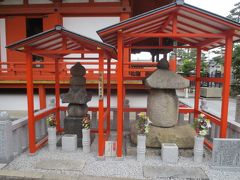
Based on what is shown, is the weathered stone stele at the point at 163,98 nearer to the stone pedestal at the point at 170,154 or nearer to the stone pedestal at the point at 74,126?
the stone pedestal at the point at 170,154

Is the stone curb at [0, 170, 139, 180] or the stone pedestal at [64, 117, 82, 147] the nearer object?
the stone curb at [0, 170, 139, 180]

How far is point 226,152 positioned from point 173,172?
1.20 metres

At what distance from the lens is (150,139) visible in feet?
15.2

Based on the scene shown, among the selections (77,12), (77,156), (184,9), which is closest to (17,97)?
(77,12)

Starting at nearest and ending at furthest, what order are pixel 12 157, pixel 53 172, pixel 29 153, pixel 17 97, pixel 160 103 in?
pixel 53 172 → pixel 12 157 → pixel 29 153 → pixel 160 103 → pixel 17 97

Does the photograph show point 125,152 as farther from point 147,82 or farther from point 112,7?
point 112,7

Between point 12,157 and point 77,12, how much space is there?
719 cm

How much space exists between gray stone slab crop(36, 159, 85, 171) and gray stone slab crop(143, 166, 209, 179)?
137 centimetres

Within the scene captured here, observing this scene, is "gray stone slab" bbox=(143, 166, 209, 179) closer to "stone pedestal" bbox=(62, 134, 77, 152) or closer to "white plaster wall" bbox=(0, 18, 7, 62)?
"stone pedestal" bbox=(62, 134, 77, 152)

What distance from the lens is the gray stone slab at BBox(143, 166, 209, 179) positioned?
369cm

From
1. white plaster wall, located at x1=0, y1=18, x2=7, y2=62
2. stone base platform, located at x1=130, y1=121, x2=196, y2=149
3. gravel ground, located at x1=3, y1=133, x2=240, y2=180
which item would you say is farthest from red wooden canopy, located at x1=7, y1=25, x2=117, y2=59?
white plaster wall, located at x1=0, y1=18, x2=7, y2=62

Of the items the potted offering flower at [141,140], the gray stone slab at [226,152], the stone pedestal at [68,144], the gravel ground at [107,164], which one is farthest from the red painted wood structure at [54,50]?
the gray stone slab at [226,152]

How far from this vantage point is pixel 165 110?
486cm

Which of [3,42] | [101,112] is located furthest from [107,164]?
[3,42]
